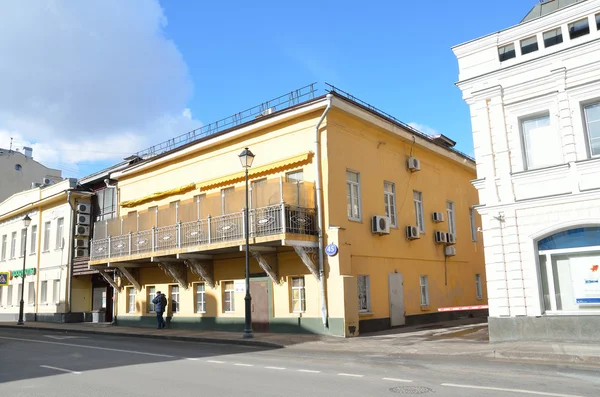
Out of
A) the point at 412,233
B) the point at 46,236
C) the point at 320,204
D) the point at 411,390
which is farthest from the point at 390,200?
the point at 46,236

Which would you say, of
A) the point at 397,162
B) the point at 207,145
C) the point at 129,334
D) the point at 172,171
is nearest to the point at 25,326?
the point at 129,334

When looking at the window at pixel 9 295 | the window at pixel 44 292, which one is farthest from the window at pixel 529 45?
the window at pixel 9 295

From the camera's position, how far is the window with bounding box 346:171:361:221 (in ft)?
61.8

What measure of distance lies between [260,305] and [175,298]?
19.2ft

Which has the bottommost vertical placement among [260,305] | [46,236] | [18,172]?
[260,305]

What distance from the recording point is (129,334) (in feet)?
68.4

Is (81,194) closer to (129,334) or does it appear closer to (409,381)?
(129,334)

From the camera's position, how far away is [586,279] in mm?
12820

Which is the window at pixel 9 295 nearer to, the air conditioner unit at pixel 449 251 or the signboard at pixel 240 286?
the signboard at pixel 240 286

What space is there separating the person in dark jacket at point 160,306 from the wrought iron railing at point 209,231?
2052 mm

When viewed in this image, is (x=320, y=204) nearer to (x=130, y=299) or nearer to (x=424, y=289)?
(x=424, y=289)

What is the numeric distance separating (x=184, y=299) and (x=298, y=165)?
8.64 m

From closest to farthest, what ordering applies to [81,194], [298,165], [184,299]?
[298,165]
[184,299]
[81,194]

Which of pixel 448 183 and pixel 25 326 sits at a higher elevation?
pixel 448 183
